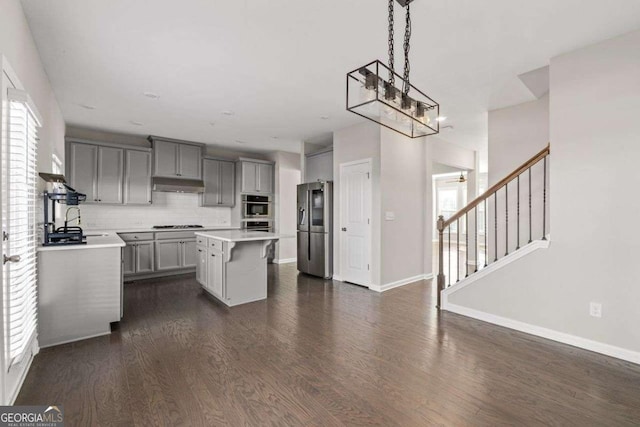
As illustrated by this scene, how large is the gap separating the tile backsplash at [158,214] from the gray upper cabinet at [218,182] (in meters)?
0.34

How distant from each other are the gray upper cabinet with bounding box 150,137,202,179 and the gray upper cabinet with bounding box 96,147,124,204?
57cm

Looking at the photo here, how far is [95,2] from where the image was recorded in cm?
215

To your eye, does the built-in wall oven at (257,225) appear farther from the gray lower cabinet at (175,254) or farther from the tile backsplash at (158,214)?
the gray lower cabinet at (175,254)

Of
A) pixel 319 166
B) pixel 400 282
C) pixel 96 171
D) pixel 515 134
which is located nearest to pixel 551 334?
pixel 400 282

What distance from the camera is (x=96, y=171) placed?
518 centimetres

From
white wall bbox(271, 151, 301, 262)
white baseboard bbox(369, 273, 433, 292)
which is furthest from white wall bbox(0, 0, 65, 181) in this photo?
white baseboard bbox(369, 273, 433, 292)

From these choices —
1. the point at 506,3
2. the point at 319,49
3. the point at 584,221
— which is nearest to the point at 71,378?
the point at 319,49

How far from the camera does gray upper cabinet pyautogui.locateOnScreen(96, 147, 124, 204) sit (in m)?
5.22

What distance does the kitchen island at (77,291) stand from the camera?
273 centimetres

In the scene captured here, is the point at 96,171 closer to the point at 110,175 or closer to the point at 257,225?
the point at 110,175

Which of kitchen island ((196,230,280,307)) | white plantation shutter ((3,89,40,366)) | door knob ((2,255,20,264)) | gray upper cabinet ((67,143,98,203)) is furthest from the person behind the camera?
gray upper cabinet ((67,143,98,203))

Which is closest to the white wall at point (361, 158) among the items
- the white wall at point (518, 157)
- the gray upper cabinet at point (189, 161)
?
the white wall at point (518, 157)

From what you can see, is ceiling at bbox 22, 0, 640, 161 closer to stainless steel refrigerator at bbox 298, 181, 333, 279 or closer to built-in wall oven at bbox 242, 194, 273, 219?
stainless steel refrigerator at bbox 298, 181, 333, 279

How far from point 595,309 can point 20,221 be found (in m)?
4.70
